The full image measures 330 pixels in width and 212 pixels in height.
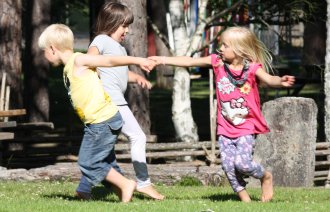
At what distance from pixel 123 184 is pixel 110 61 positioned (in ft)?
3.69

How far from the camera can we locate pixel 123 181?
28.1 ft

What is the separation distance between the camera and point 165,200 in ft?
28.6

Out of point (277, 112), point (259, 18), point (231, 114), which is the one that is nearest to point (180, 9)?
point (259, 18)

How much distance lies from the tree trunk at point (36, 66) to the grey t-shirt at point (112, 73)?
1086 centimetres

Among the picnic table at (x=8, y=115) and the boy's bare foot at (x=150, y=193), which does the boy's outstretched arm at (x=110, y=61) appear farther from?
the picnic table at (x=8, y=115)

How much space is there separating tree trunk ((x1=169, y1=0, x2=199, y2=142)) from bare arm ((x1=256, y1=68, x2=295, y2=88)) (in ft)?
24.4

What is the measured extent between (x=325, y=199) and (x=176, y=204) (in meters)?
1.83

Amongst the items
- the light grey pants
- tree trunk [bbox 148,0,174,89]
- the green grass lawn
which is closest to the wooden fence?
the green grass lawn

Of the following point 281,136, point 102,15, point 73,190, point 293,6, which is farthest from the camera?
point 293,6

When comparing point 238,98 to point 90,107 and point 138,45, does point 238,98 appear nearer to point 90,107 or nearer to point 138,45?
point 90,107

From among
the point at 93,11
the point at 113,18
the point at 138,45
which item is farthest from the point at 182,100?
the point at 93,11

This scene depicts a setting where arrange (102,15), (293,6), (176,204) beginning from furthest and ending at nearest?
(293,6)
(102,15)
(176,204)

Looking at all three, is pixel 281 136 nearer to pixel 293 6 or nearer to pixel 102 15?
pixel 102 15

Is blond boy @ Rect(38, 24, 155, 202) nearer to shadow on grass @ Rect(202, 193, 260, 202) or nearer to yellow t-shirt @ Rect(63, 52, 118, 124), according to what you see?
yellow t-shirt @ Rect(63, 52, 118, 124)
